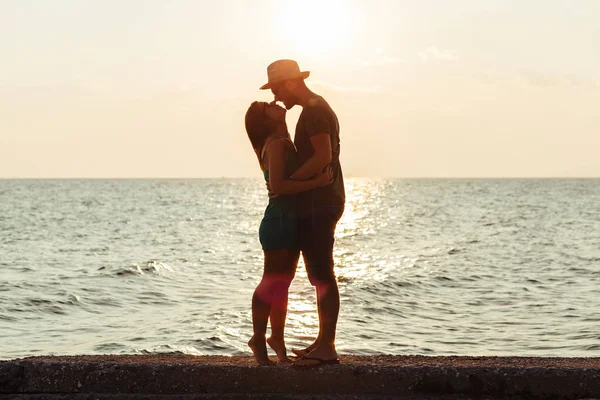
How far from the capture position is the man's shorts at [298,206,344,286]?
5621mm

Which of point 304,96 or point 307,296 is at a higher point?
point 304,96

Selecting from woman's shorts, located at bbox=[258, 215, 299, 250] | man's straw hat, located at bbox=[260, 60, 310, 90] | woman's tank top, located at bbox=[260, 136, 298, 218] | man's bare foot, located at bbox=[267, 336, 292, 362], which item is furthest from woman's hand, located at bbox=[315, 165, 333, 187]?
man's bare foot, located at bbox=[267, 336, 292, 362]

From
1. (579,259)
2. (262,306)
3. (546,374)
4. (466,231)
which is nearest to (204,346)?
(262,306)

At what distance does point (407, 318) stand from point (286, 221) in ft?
28.3

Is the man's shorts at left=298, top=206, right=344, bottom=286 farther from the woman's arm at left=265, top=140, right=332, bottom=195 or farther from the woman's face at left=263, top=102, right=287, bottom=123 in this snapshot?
the woman's face at left=263, top=102, right=287, bottom=123

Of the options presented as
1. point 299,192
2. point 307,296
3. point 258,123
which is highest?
point 258,123

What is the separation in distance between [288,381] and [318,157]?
4.33 feet

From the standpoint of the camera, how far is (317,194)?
222 inches

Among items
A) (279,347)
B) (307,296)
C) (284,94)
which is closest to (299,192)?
(284,94)

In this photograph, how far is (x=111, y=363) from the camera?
550cm

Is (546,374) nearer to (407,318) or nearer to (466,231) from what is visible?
(407,318)

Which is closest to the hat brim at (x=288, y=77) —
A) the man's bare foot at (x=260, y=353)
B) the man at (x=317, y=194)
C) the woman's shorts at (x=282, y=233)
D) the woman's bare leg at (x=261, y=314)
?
the man at (x=317, y=194)

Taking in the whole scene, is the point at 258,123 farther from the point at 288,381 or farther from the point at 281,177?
the point at 288,381

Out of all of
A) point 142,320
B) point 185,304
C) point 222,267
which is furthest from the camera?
point 222,267
